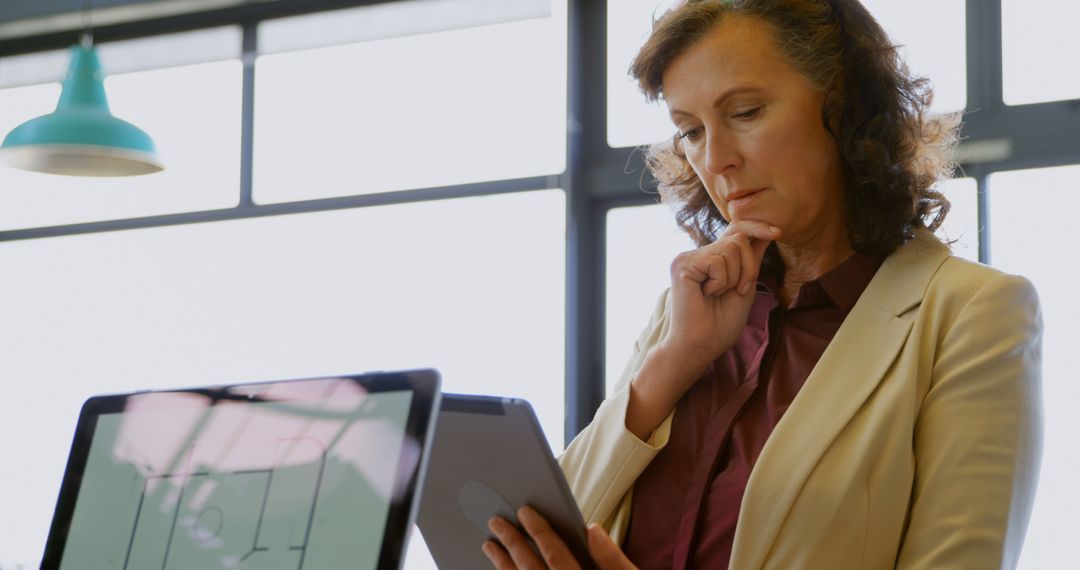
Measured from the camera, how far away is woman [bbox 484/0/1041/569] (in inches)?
50.9

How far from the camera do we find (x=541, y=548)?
4.04ft

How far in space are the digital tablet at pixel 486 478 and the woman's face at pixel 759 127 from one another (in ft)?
1.75

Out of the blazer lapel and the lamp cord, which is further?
the lamp cord

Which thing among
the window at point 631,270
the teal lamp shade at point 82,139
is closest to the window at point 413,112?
the window at point 631,270

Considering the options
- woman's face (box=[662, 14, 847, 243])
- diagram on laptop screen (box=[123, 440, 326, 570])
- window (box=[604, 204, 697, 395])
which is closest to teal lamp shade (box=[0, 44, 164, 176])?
window (box=[604, 204, 697, 395])

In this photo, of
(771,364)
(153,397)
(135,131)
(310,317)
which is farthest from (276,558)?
(310,317)

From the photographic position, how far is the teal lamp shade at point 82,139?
3.46 meters

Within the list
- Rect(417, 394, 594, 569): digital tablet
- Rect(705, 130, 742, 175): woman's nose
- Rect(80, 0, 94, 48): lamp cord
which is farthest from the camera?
Rect(80, 0, 94, 48): lamp cord

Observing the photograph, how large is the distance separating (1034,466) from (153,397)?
89cm

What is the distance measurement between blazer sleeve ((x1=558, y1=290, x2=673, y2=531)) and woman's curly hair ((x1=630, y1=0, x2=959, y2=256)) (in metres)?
0.36

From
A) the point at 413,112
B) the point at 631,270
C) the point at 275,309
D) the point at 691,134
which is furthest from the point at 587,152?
the point at 691,134

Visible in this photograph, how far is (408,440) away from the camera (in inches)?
35.1

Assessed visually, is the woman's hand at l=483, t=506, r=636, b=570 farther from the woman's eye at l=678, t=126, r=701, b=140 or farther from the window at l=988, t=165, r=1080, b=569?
the window at l=988, t=165, r=1080, b=569

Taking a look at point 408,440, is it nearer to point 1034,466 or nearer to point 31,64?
point 1034,466
